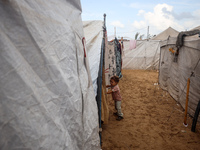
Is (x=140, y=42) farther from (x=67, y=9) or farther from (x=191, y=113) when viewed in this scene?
(x=67, y=9)

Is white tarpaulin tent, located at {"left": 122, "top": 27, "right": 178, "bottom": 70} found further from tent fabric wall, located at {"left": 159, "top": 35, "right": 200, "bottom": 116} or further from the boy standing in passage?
the boy standing in passage

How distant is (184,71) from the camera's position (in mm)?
4121

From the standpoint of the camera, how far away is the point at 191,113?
3.61 meters

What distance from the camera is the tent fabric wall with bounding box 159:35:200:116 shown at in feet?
11.2

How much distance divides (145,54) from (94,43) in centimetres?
1020

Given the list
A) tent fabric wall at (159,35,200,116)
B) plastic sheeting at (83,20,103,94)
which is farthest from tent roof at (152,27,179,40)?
plastic sheeting at (83,20,103,94)

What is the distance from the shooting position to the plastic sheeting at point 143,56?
1189cm

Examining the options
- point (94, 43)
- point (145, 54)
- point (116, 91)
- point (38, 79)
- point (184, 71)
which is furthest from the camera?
point (145, 54)

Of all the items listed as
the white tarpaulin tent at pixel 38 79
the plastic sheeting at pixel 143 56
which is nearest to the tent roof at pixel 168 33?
the plastic sheeting at pixel 143 56

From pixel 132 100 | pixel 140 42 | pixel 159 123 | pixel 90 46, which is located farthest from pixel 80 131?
pixel 140 42

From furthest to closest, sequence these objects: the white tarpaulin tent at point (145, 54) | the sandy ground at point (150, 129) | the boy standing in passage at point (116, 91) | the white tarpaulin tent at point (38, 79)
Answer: the white tarpaulin tent at point (145, 54), the boy standing in passage at point (116, 91), the sandy ground at point (150, 129), the white tarpaulin tent at point (38, 79)

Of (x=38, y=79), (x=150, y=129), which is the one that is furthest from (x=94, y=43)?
(x=150, y=129)

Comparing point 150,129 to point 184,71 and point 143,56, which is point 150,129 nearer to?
point 184,71

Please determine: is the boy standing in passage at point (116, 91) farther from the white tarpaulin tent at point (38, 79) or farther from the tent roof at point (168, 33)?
the tent roof at point (168, 33)
